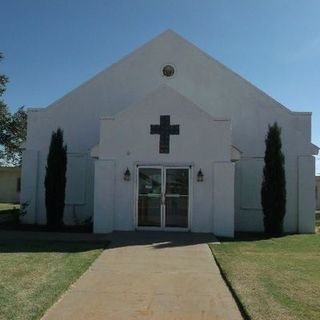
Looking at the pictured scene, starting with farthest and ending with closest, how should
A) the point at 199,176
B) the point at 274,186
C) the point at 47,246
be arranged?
the point at 274,186
the point at 199,176
the point at 47,246

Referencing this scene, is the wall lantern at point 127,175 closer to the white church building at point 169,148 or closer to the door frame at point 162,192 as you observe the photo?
the white church building at point 169,148

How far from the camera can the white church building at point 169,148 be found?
54.2ft

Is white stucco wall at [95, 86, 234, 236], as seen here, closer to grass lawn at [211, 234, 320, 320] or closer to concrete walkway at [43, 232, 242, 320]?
grass lawn at [211, 234, 320, 320]

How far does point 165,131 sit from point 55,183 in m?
4.61

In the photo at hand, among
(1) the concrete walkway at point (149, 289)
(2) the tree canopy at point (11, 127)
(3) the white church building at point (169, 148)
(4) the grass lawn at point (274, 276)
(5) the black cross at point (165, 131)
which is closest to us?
(1) the concrete walkway at point (149, 289)

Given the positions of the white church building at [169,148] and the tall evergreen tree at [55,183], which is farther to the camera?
the tall evergreen tree at [55,183]

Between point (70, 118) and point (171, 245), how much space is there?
8879 millimetres

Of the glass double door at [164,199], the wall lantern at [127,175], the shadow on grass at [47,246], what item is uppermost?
the wall lantern at [127,175]

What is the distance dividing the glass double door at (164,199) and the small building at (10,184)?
77.0ft

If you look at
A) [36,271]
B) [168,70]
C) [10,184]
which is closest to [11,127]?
[10,184]

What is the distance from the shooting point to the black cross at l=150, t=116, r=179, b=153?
1664 cm

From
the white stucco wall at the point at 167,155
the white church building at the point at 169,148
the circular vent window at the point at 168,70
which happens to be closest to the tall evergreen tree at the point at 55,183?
the white church building at the point at 169,148

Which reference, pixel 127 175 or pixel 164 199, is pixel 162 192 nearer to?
pixel 164 199

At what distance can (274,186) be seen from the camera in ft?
58.3
